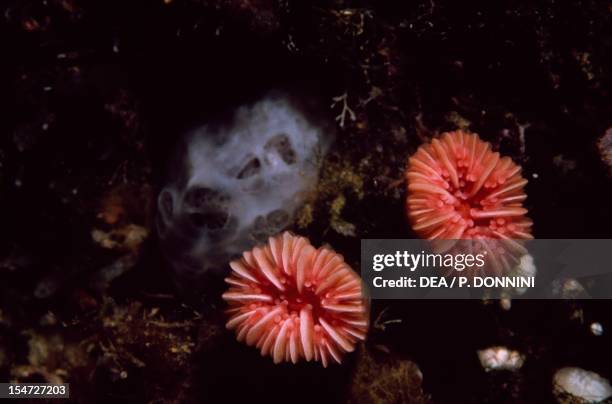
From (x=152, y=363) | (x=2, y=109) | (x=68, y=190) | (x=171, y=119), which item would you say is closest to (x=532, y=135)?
(x=171, y=119)

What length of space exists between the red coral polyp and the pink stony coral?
0.54 metres

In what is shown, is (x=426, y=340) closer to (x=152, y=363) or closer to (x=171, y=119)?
(x=152, y=363)

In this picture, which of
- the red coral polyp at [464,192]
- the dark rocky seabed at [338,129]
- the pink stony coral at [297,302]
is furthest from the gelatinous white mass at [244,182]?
the red coral polyp at [464,192]

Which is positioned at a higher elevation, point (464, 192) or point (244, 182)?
point (244, 182)

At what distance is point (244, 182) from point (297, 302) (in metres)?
1.01

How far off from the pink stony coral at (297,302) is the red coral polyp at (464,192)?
54cm

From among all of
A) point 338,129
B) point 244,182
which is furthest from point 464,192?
point 244,182

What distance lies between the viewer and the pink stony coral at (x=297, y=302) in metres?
2.95

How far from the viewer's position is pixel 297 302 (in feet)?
10.1

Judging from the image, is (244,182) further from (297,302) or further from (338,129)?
(297,302)

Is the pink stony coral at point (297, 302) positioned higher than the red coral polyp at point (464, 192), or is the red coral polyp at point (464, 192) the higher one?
the red coral polyp at point (464, 192)

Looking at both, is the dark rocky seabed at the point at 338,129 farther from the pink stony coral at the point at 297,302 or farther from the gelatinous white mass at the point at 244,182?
the pink stony coral at the point at 297,302

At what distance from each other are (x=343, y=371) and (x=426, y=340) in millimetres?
733

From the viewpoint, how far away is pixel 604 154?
309cm
